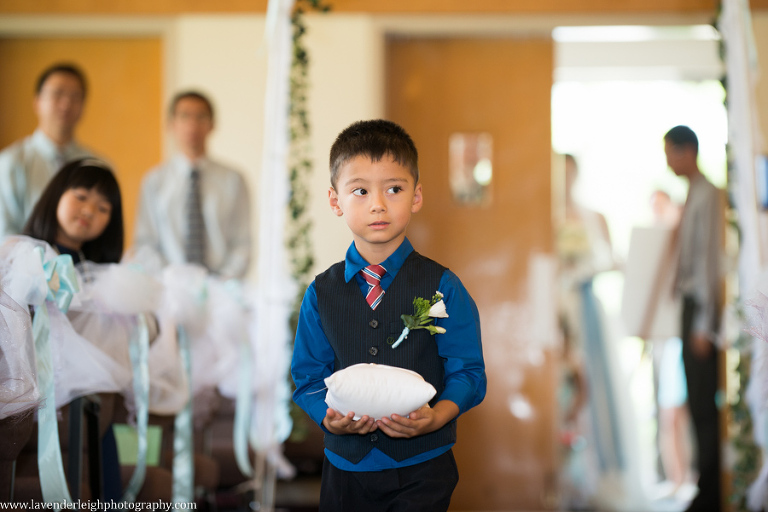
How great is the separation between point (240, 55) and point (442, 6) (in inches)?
40.1

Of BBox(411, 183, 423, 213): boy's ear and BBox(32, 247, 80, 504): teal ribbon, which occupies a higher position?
BBox(411, 183, 423, 213): boy's ear

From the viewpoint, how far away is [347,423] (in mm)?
1099

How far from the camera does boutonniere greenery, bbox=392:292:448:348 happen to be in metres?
1.15

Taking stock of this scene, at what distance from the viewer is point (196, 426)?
7.47 ft

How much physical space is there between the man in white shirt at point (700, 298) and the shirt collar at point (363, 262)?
8.30 ft

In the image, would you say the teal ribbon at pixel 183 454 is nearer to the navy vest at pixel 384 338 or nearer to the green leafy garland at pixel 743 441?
the navy vest at pixel 384 338

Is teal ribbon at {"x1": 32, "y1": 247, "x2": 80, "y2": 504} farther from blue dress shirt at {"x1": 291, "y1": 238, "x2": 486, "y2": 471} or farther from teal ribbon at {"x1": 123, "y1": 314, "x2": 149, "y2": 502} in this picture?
blue dress shirt at {"x1": 291, "y1": 238, "x2": 486, "y2": 471}

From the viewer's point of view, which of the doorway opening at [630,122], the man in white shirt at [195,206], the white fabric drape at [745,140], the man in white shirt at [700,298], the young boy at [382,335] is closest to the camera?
the young boy at [382,335]

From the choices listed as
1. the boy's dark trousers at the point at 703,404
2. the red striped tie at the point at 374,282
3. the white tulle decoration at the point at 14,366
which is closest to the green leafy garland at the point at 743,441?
the boy's dark trousers at the point at 703,404


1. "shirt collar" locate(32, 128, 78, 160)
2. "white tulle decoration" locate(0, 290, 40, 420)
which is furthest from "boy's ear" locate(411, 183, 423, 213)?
"shirt collar" locate(32, 128, 78, 160)

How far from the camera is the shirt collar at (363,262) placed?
1.22 m

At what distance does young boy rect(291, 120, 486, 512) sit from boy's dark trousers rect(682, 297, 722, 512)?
8.31 feet

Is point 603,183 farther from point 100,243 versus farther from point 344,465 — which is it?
point 344,465

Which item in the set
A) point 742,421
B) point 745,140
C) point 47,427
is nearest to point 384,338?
point 47,427
